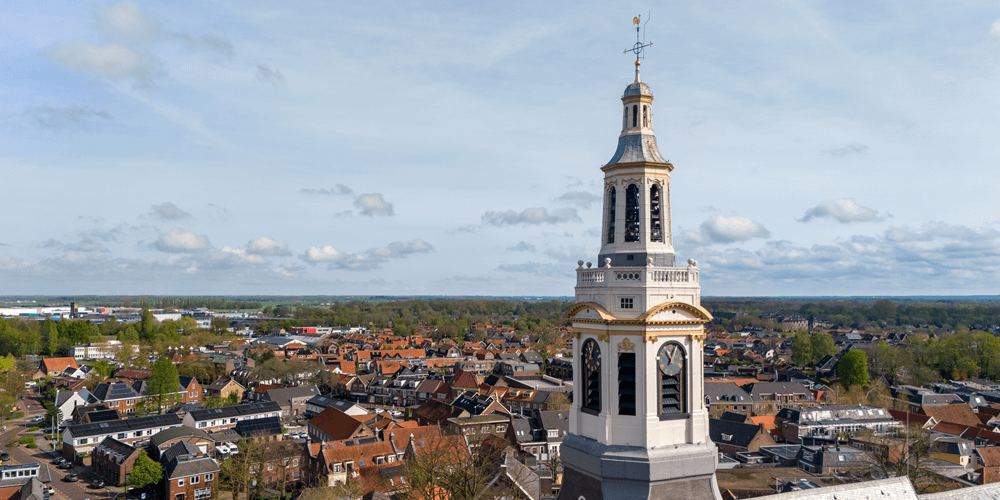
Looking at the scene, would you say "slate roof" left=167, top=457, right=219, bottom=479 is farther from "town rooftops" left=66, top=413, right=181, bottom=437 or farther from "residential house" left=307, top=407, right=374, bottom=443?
"town rooftops" left=66, top=413, right=181, bottom=437

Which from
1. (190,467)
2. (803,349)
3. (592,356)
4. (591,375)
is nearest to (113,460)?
(190,467)

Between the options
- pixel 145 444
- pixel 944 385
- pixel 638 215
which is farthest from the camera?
pixel 944 385

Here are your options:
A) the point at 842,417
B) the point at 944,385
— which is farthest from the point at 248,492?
the point at 944,385

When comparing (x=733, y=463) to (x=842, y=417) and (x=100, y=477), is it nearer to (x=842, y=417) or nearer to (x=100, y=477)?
(x=842, y=417)

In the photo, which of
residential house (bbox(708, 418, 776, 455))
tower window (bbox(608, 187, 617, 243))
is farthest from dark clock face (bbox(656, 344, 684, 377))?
residential house (bbox(708, 418, 776, 455))

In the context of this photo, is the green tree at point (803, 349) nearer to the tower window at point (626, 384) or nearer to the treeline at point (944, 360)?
the treeline at point (944, 360)

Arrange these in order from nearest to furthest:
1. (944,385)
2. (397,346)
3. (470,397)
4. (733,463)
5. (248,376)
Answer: (733,463)
(470,397)
(944,385)
(248,376)
(397,346)
